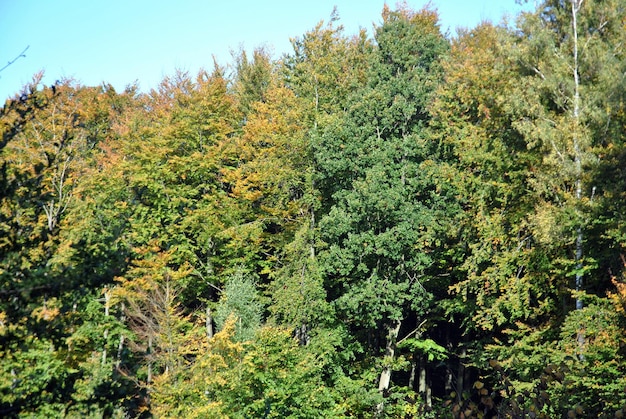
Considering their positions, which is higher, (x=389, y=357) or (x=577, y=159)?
(x=577, y=159)

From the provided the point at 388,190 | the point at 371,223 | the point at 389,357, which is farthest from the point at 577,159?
the point at 389,357

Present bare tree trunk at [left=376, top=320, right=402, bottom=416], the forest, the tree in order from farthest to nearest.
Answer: bare tree trunk at [left=376, top=320, right=402, bottom=416] → the tree → the forest

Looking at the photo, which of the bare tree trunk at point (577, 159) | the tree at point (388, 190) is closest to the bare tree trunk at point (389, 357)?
the tree at point (388, 190)

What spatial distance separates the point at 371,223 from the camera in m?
22.0

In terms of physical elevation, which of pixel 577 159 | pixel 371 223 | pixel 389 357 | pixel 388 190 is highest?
pixel 388 190

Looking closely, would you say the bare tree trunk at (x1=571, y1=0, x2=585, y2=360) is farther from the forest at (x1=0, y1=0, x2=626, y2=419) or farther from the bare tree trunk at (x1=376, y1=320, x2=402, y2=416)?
the bare tree trunk at (x1=376, y1=320, x2=402, y2=416)

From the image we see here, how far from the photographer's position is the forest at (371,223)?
16812 mm

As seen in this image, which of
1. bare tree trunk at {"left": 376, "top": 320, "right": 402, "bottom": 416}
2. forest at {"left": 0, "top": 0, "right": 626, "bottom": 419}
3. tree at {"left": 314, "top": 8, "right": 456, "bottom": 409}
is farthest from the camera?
bare tree trunk at {"left": 376, "top": 320, "right": 402, "bottom": 416}

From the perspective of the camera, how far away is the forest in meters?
16.8

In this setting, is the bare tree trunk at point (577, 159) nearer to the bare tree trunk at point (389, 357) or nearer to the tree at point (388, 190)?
the tree at point (388, 190)

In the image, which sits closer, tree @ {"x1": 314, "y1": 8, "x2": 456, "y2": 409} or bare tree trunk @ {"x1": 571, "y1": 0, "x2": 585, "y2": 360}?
bare tree trunk @ {"x1": 571, "y1": 0, "x2": 585, "y2": 360}

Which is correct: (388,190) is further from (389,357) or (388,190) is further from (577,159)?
(577,159)

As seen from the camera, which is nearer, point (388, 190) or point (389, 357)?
point (388, 190)

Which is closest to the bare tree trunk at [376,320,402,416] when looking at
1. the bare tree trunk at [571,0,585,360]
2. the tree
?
the tree
